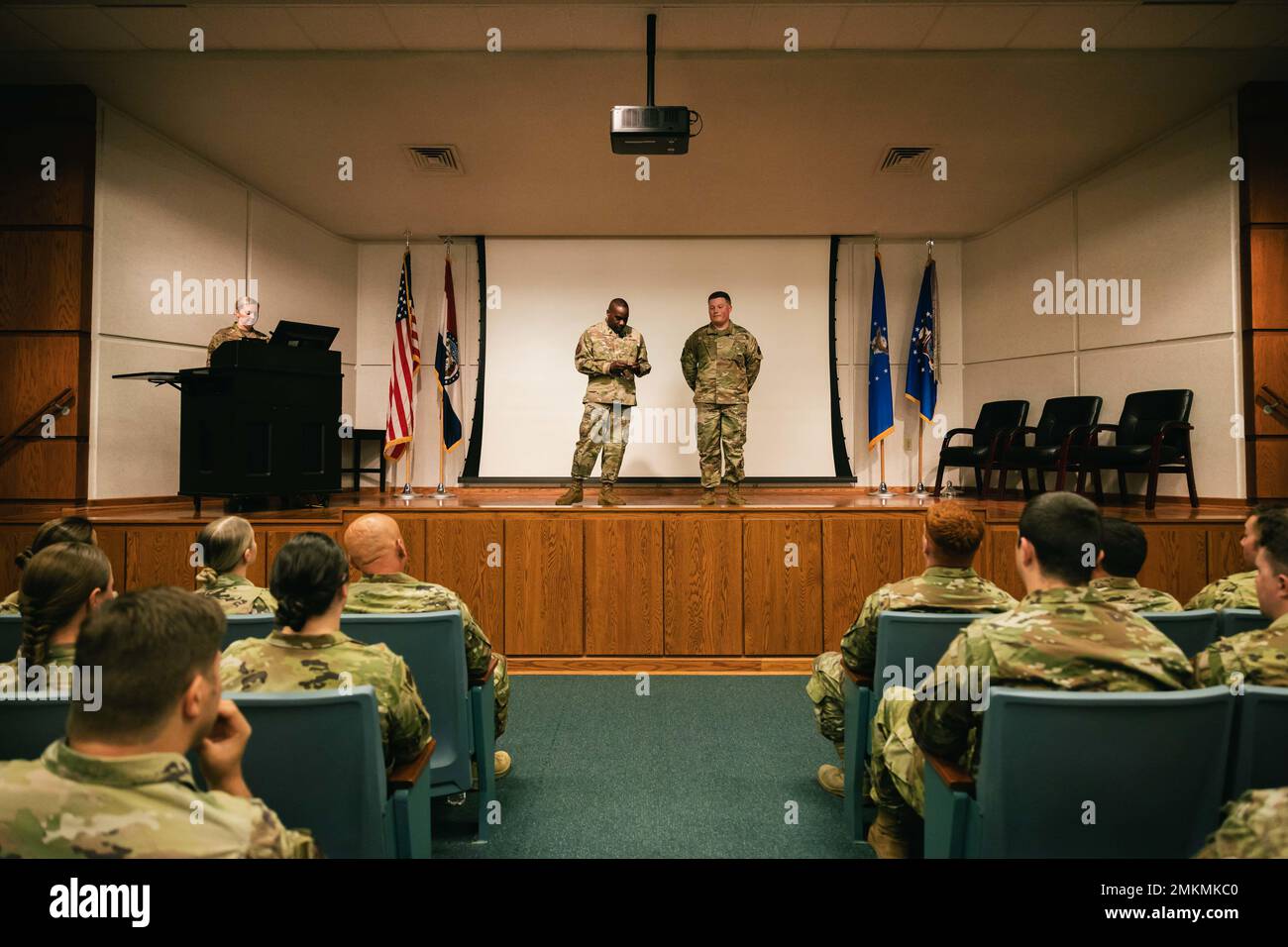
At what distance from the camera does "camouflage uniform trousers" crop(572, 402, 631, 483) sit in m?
4.98

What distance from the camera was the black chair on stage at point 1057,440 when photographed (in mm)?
5137

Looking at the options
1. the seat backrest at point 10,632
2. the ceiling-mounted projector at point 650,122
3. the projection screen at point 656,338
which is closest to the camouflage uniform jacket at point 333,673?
the seat backrest at point 10,632

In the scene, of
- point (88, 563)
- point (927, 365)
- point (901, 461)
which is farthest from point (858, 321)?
point (88, 563)

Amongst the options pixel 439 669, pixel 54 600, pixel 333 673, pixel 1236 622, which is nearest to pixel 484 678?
pixel 439 669

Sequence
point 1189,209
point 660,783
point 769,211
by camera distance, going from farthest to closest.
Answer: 1. point 769,211
2. point 1189,209
3. point 660,783

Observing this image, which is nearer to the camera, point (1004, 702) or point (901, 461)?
point (1004, 702)

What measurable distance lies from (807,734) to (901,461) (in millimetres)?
5229

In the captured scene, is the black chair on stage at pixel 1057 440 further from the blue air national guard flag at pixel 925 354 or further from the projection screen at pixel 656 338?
the projection screen at pixel 656 338

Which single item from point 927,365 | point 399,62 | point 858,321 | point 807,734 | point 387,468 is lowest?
point 807,734

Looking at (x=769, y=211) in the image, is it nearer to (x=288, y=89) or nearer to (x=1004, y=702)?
(x=288, y=89)

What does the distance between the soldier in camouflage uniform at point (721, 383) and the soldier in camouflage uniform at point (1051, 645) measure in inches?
142

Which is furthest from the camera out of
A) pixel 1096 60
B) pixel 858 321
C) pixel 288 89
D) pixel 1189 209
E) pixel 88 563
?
pixel 858 321

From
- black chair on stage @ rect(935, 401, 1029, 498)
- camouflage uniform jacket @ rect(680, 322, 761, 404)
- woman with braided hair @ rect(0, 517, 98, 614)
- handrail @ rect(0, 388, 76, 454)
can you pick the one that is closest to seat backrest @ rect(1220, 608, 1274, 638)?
woman with braided hair @ rect(0, 517, 98, 614)

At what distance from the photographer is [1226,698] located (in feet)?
3.85
